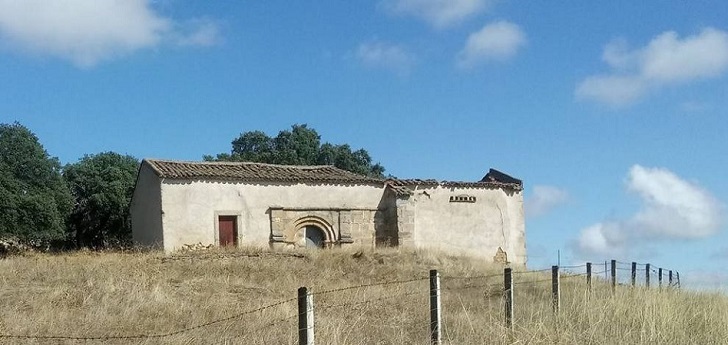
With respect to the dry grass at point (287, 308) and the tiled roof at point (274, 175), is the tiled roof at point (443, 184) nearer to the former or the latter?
the tiled roof at point (274, 175)

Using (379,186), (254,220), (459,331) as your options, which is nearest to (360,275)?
(254,220)

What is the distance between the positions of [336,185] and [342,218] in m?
1.35

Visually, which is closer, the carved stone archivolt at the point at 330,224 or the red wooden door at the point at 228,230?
the red wooden door at the point at 228,230

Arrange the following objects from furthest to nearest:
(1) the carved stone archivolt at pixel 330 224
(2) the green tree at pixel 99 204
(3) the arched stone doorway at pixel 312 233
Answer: (2) the green tree at pixel 99 204 → (3) the arched stone doorway at pixel 312 233 → (1) the carved stone archivolt at pixel 330 224

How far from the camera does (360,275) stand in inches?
848

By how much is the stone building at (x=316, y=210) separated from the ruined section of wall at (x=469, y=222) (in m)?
0.04

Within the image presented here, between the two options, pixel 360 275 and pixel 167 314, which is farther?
pixel 360 275

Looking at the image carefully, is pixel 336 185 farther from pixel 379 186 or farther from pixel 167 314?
pixel 167 314

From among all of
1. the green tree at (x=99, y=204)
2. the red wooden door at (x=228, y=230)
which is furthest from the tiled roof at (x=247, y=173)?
the green tree at (x=99, y=204)

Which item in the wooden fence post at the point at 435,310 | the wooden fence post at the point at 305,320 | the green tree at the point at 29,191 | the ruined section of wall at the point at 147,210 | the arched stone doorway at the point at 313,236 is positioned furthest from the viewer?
the green tree at the point at 29,191

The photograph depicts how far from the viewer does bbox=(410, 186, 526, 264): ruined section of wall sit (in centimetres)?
3091

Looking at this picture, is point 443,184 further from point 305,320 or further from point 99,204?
point 305,320

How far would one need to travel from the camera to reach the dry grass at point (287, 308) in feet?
29.8

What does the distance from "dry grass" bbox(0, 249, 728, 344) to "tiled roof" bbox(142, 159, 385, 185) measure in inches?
267
